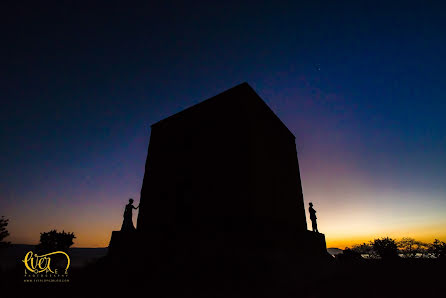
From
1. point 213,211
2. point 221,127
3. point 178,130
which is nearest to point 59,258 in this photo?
point 178,130

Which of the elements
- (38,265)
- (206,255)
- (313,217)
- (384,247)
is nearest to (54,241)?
(38,265)

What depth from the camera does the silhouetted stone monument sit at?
8188 mm

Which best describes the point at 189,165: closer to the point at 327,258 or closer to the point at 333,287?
the point at 333,287

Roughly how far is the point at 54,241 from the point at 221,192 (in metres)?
21.8

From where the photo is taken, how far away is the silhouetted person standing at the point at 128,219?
10978 mm

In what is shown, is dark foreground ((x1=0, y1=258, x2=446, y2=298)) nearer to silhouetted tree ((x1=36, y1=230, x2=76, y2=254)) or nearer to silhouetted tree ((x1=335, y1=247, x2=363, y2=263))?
silhouetted tree ((x1=335, y1=247, x2=363, y2=263))

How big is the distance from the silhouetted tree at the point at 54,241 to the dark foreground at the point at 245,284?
49.8ft

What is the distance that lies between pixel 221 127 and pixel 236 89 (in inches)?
81.3

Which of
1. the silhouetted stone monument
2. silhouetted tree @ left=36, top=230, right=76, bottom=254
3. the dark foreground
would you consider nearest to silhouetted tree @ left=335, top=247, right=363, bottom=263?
the silhouetted stone monument

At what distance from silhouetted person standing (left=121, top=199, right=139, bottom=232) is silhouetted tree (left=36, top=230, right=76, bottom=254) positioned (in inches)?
629

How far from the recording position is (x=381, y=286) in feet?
18.6

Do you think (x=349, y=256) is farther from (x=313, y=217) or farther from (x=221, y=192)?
(x=221, y=192)

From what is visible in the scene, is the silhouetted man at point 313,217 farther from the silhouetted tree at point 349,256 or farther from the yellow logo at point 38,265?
the yellow logo at point 38,265

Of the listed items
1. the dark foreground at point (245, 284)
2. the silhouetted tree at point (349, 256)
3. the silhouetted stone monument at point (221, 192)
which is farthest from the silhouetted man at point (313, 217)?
the dark foreground at point (245, 284)
